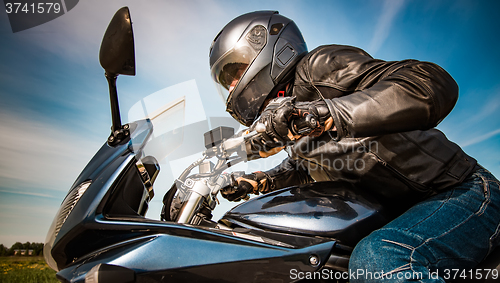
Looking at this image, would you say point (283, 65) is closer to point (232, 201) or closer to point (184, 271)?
point (232, 201)

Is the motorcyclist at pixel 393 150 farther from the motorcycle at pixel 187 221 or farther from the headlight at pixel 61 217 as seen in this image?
the headlight at pixel 61 217

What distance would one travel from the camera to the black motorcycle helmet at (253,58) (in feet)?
7.34

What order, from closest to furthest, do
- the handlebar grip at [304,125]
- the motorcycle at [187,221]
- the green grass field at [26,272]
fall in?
the motorcycle at [187,221] < the handlebar grip at [304,125] < the green grass field at [26,272]

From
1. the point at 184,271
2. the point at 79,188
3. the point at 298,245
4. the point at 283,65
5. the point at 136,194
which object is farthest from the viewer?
the point at 283,65

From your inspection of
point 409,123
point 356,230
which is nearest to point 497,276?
point 356,230

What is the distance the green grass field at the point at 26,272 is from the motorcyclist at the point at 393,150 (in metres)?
2.50

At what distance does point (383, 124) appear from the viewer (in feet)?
4.38

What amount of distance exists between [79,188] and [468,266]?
202cm

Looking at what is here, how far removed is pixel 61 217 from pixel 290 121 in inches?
48.1

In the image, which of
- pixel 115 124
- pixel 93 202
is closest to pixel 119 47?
pixel 115 124

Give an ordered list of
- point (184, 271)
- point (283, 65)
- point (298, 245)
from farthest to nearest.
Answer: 1. point (283, 65)
2. point (298, 245)
3. point (184, 271)

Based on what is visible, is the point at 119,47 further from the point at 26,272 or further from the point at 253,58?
the point at 26,272

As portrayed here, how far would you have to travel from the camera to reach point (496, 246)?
4.85 feet
